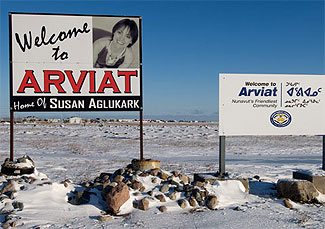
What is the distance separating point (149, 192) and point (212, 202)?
1333mm

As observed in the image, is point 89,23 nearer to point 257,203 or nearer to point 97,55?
point 97,55

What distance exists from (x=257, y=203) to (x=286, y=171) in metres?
5.28

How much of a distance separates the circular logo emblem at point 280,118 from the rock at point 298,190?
183cm

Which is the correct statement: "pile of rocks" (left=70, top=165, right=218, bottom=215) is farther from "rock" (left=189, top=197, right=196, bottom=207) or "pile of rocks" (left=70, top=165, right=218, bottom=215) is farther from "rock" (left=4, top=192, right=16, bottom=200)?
"rock" (left=4, top=192, right=16, bottom=200)

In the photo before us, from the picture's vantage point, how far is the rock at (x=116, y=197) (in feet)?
20.4

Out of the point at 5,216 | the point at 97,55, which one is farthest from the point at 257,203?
the point at 97,55

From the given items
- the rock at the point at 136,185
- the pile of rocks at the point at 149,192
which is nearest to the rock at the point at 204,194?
the pile of rocks at the point at 149,192

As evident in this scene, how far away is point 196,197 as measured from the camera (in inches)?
267

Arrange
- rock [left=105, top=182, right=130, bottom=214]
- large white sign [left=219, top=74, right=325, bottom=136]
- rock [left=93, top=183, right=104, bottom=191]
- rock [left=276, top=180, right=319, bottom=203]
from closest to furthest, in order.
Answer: rock [left=105, top=182, right=130, bottom=214]
rock [left=93, top=183, right=104, bottom=191]
rock [left=276, top=180, right=319, bottom=203]
large white sign [left=219, top=74, right=325, bottom=136]

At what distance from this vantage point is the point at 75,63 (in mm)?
8734

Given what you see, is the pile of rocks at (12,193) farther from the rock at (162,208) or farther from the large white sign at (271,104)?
the large white sign at (271,104)

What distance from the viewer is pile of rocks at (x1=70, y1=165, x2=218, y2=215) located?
6.38 metres

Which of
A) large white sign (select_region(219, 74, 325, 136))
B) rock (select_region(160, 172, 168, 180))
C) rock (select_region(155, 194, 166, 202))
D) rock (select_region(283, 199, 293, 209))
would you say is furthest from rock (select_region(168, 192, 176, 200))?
large white sign (select_region(219, 74, 325, 136))

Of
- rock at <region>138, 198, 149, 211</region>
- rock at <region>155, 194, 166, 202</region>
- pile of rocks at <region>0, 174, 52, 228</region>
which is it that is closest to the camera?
pile of rocks at <region>0, 174, 52, 228</region>
